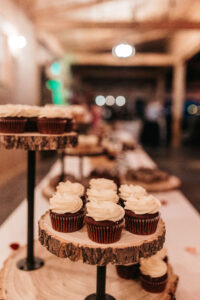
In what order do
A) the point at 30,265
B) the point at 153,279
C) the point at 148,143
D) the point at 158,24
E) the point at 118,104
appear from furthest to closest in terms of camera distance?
1. the point at 118,104
2. the point at 148,143
3. the point at 158,24
4. the point at 30,265
5. the point at 153,279

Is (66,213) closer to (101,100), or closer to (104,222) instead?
(104,222)

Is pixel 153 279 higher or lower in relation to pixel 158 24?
lower

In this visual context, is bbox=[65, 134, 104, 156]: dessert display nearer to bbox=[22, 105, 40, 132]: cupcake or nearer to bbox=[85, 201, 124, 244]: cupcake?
bbox=[22, 105, 40, 132]: cupcake

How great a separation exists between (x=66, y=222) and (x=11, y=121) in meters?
0.87

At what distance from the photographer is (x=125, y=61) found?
11.8 meters

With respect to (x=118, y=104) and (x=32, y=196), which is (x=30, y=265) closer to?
(x=32, y=196)

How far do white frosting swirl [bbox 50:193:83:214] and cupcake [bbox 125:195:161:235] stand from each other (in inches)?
10.3

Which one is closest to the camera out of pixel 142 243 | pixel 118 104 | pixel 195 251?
pixel 142 243

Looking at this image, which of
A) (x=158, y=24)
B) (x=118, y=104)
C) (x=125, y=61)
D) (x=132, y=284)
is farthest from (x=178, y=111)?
(x=118, y=104)

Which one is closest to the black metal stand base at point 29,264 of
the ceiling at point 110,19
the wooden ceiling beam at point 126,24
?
the ceiling at point 110,19

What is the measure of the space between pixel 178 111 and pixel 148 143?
1.67 m

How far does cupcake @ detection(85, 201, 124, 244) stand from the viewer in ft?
4.77

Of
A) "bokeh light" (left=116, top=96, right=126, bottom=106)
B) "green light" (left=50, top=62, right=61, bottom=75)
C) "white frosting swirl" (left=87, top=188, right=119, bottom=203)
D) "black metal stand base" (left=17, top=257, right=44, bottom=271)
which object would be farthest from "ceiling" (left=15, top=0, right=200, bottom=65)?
"bokeh light" (left=116, top=96, right=126, bottom=106)

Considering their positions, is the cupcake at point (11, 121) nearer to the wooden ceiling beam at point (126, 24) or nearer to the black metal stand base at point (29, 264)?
the black metal stand base at point (29, 264)
